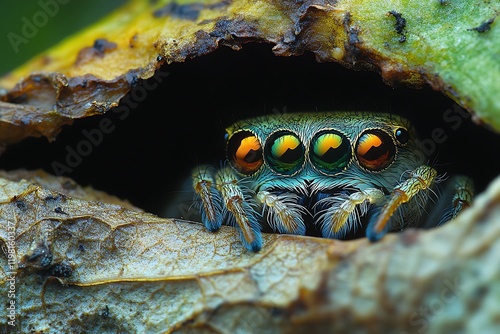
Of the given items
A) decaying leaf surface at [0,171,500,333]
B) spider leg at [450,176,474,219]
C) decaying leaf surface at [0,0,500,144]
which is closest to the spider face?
spider leg at [450,176,474,219]

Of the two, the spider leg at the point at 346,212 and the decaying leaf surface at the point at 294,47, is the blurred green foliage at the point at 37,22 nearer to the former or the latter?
the decaying leaf surface at the point at 294,47

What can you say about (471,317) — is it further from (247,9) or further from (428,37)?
(247,9)

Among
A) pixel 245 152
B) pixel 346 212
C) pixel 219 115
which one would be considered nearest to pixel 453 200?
pixel 346 212

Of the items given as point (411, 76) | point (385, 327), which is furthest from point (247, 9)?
point (385, 327)

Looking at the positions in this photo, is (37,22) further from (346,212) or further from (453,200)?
(453,200)

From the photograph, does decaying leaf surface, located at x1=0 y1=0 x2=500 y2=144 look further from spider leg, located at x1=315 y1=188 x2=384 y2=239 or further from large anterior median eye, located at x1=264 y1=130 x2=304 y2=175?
spider leg, located at x1=315 y1=188 x2=384 y2=239
